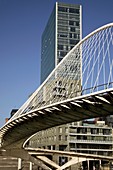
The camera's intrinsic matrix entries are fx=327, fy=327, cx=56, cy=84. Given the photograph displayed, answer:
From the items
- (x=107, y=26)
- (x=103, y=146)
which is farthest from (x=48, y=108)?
(x=103, y=146)

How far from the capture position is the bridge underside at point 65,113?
36.1 meters

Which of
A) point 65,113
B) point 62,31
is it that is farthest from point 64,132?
point 62,31

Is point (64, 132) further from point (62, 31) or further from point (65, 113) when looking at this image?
point (62, 31)

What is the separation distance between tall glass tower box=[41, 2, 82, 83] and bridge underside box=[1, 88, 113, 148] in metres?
121

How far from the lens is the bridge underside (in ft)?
118

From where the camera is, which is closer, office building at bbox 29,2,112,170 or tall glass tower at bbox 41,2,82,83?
office building at bbox 29,2,112,170

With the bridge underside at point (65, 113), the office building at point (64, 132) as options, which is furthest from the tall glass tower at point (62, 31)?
the bridge underside at point (65, 113)

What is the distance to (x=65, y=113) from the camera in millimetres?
44000

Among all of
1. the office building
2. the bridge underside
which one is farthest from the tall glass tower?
the bridge underside

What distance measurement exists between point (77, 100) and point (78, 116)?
832cm

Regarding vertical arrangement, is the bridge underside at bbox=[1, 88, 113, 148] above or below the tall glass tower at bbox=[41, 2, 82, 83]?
below

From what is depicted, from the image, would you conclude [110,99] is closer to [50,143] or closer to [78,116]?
[78,116]

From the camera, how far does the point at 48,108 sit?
4322cm

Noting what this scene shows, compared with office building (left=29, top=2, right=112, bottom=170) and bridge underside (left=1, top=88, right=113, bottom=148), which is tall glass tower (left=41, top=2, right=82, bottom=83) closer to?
office building (left=29, top=2, right=112, bottom=170)
